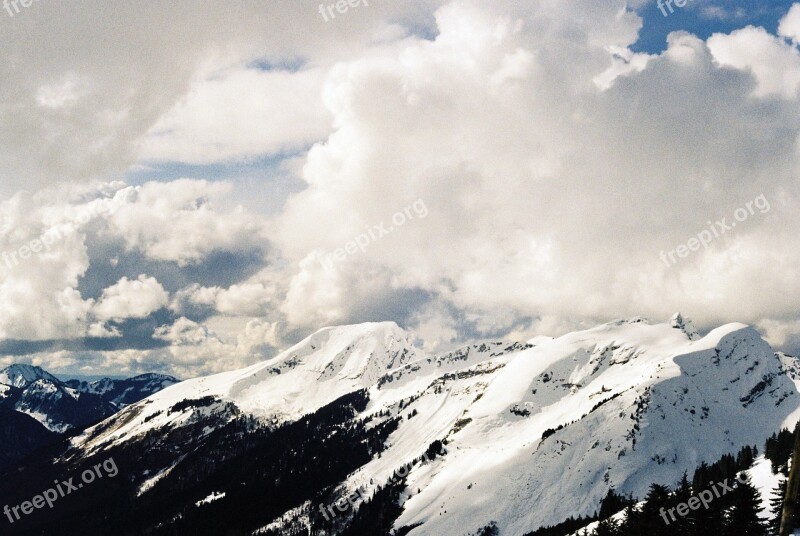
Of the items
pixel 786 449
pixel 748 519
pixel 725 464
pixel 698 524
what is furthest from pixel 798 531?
pixel 725 464

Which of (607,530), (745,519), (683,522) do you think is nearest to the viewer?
(745,519)

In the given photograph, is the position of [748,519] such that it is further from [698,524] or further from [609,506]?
[609,506]

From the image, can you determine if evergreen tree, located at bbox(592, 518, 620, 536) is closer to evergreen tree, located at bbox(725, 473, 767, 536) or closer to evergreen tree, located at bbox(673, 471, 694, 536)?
evergreen tree, located at bbox(673, 471, 694, 536)

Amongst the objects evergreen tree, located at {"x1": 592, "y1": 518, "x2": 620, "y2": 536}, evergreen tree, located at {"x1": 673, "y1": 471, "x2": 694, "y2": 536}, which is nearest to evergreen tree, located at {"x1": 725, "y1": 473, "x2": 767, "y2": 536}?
evergreen tree, located at {"x1": 673, "y1": 471, "x2": 694, "y2": 536}

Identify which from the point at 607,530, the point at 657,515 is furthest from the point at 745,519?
the point at 607,530

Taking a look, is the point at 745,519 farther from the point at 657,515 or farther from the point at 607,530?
the point at 607,530

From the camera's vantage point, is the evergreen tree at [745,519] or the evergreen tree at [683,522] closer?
the evergreen tree at [745,519]

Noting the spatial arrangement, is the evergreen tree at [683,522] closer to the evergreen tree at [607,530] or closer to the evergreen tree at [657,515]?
the evergreen tree at [657,515]

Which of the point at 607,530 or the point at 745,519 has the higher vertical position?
the point at 745,519

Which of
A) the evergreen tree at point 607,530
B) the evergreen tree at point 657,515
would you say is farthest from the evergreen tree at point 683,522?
the evergreen tree at point 607,530

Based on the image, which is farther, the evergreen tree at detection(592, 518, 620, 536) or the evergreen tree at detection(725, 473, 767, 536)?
the evergreen tree at detection(592, 518, 620, 536)

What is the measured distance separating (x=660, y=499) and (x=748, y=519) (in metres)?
9.43

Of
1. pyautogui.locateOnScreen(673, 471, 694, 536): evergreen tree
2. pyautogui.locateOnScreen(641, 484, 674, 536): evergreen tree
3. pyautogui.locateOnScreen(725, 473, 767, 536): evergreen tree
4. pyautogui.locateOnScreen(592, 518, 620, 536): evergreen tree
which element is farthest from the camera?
pyautogui.locateOnScreen(592, 518, 620, 536): evergreen tree

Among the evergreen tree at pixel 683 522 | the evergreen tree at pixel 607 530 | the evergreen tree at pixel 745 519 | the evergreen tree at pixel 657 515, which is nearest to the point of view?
the evergreen tree at pixel 745 519
